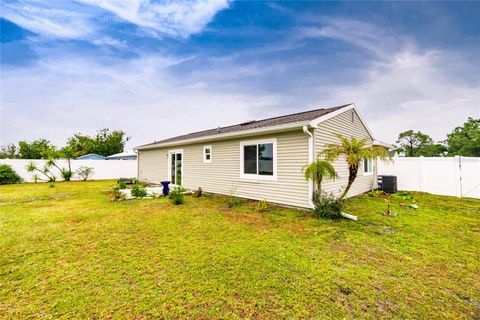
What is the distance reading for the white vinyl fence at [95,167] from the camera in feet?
46.4

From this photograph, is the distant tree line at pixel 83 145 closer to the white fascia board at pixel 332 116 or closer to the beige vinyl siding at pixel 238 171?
the beige vinyl siding at pixel 238 171

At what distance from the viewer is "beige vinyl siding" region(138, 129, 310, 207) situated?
19.5 ft

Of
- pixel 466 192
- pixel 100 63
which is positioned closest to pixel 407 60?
pixel 466 192

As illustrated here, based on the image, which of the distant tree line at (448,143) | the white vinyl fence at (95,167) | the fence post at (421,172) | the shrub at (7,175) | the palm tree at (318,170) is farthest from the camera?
the distant tree line at (448,143)

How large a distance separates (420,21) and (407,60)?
1.45 m

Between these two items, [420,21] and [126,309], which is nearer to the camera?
[126,309]

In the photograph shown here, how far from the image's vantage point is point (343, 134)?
744cm

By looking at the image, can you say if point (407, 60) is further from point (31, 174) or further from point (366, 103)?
point (31, 174)

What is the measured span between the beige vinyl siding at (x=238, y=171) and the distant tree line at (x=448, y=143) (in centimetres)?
2107

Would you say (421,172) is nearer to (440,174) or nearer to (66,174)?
(440,174)

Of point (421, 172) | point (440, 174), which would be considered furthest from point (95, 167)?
point (440, 174)

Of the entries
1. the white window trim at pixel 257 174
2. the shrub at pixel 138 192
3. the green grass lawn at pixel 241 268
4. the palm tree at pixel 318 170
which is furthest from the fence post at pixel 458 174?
the shrub at pixel 138 192

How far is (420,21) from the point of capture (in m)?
7.71

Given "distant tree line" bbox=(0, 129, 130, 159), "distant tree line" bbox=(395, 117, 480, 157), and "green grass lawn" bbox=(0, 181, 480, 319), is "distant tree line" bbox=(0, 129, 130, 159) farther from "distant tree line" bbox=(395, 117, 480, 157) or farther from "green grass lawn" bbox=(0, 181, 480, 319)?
"distant tree line" bbox=(395, 117, 480, 157)
